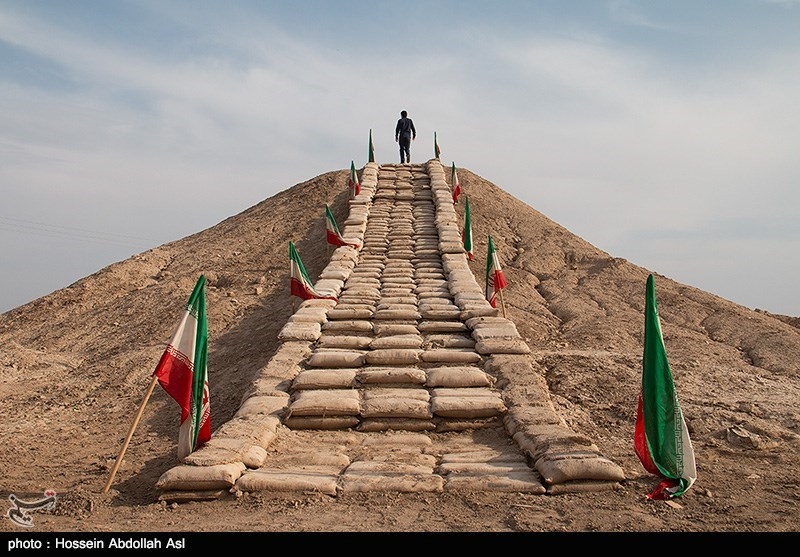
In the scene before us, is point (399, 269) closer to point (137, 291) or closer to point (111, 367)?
point (111, 367)

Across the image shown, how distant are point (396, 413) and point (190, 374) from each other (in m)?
1.74

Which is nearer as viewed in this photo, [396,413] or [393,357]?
[396,413]

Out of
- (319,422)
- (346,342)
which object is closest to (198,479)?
(319,422)

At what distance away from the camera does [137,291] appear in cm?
1278

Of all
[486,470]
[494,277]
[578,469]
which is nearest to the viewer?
[578,469]

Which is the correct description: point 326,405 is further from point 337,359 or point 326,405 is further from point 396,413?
point 337,359

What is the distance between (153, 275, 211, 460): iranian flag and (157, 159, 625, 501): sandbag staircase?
22 cm

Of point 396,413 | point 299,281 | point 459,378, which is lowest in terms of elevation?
point 396,413

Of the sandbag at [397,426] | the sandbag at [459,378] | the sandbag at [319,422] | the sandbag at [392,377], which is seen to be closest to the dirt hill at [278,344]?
the sandbag at [459,378]

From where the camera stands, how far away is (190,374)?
5.41 meters

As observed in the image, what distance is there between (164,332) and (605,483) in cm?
764

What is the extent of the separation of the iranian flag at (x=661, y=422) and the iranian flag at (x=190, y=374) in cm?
333
